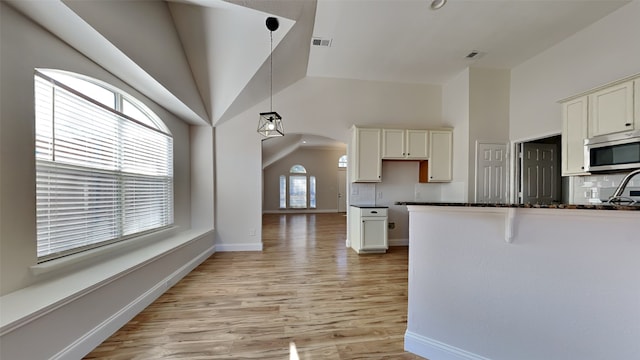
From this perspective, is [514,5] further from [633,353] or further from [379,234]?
[379,234]

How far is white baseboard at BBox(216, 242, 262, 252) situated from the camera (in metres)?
4.17

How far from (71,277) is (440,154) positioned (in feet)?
16.7

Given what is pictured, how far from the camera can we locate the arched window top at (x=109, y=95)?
187 centimetres

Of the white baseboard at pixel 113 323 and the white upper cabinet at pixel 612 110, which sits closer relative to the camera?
the white baseboard at pixel 113 323

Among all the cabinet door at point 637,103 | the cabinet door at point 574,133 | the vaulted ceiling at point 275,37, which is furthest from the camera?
the cabinet door at point 574,133

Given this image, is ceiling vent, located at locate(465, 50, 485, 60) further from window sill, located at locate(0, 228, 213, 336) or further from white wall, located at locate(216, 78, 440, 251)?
window sill, located at locate(0, 228, 213, 336)

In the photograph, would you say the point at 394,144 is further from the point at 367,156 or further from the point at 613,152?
the point at 613,152

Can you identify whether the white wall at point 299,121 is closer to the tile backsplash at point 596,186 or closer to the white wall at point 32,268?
the white wall at point 32,268

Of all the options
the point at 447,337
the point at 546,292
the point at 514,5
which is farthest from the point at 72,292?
the point at 514,5

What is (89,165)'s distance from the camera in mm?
2111

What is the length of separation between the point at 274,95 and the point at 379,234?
326 cm

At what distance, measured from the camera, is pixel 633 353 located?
1040 millimetres

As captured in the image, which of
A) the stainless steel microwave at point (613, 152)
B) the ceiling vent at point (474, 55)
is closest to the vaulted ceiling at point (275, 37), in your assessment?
the ceiling vent at point (474, 55)

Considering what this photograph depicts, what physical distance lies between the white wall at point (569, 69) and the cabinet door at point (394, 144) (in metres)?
1.84
